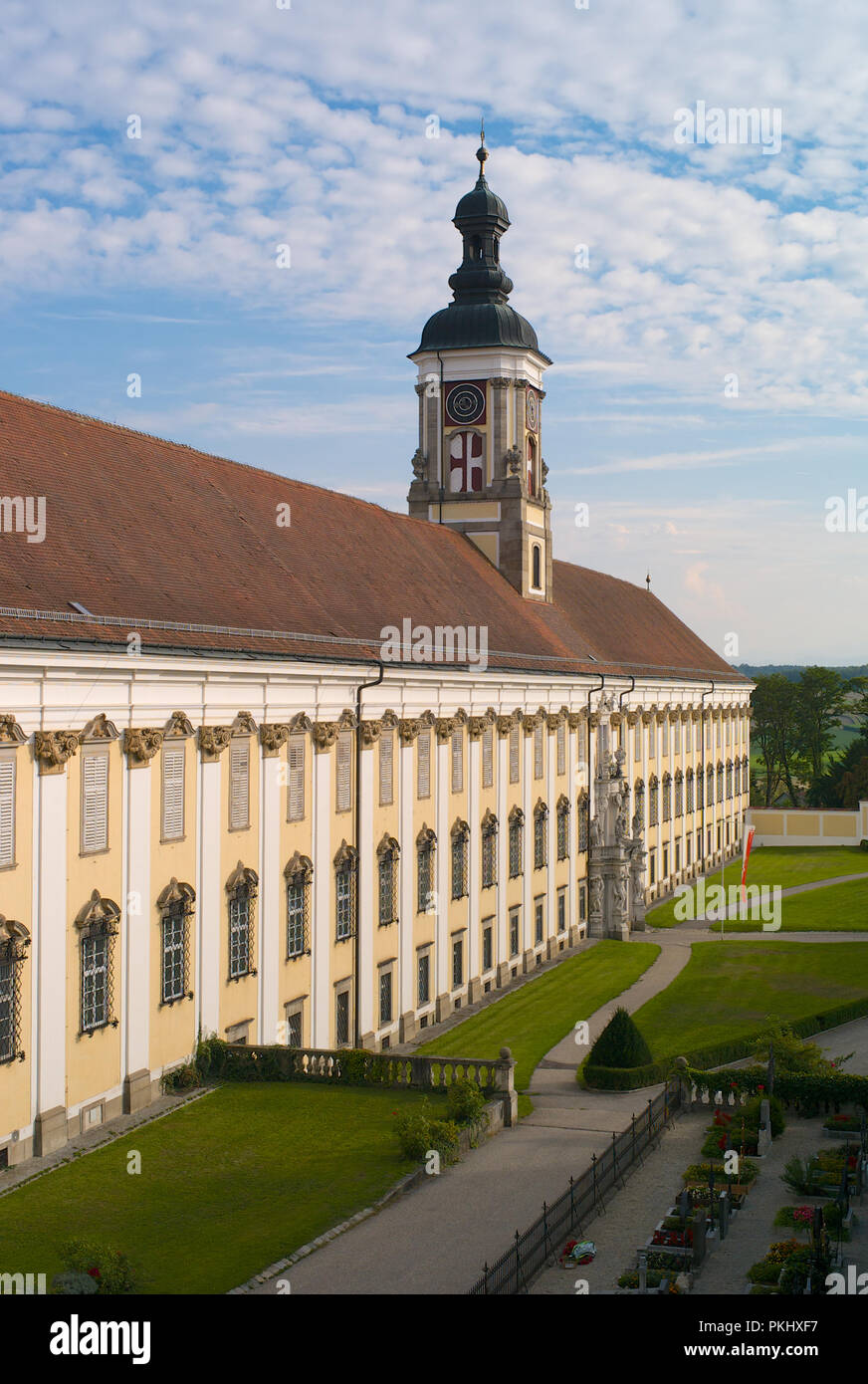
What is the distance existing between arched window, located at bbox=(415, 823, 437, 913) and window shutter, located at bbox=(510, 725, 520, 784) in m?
9.61

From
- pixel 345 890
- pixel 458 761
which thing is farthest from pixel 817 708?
pixel 345 890

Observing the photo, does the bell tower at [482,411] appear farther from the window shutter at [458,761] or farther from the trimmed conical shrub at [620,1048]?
the trimmed conical shrub at [620,1048]

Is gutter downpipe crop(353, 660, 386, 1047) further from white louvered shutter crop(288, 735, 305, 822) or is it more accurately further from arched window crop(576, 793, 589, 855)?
arched window crop(576, 793, 589, 855)

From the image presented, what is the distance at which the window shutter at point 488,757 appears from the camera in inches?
2190

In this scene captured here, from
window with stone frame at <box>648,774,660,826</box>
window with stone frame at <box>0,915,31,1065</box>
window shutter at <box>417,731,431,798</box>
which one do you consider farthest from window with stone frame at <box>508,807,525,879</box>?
window with stone frame at <box>0,915,31,1065</box>

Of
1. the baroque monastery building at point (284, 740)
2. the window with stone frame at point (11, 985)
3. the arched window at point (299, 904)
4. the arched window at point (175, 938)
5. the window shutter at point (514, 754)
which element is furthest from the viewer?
the window shutter at point (514, 754)

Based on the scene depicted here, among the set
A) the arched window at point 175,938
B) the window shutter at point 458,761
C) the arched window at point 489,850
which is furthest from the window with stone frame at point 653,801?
the arched window at point 175,938

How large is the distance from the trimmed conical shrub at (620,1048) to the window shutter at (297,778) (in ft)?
36.8

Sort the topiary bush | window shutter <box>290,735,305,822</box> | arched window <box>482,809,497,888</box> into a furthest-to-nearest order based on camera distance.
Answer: arched window <box>482,809,497,888</box>
window shutter <box>290,735,305,822</box>
the topiary bush

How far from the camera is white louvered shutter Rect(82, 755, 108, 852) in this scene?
1212 inches
